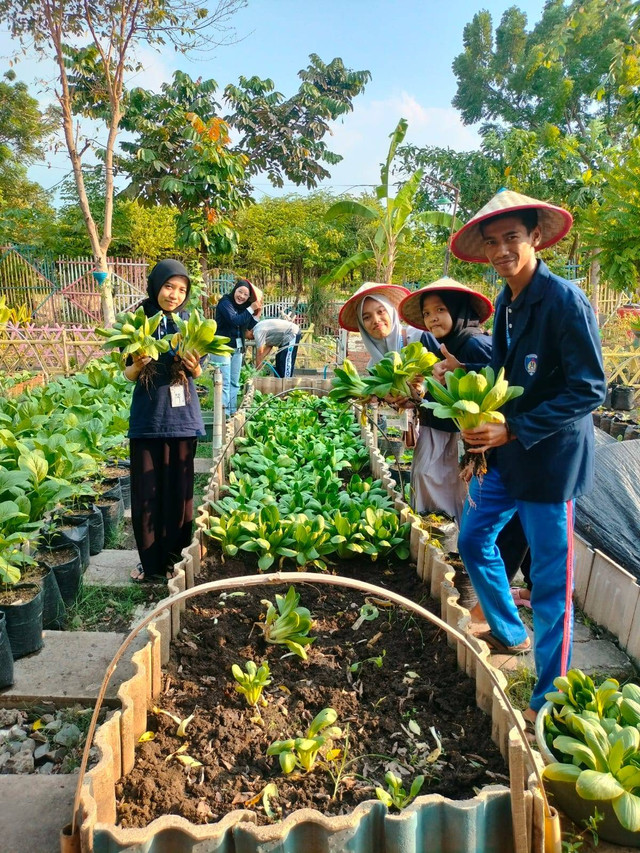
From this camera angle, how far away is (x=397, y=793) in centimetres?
151

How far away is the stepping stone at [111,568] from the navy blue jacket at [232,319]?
3.18 meters

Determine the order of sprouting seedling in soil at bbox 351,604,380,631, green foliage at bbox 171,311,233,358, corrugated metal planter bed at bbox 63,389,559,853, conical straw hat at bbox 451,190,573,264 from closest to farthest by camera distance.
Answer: corrugated metal planter bed at bbox 63,389,559,853, conical straw hat at bbox 451,190,573,264, sprouting seedling in soil at bbox 351,604,380,631, green foliage at bbox 171,311,233,358

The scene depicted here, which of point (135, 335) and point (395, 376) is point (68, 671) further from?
point (395, 376)

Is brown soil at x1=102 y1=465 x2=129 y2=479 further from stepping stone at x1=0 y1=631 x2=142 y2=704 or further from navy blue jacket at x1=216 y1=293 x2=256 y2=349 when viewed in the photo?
navy blue jacket at x1=216 y1=293 x2=256 y2=349

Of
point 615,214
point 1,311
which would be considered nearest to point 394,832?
point 1,311

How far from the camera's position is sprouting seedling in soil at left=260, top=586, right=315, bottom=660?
207cm

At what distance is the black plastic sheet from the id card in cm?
239

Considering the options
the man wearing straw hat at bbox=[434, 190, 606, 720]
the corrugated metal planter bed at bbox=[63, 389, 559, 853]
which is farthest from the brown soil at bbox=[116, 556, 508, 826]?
the man wearing straw hat at bbox=[434, 190, 606, 720]

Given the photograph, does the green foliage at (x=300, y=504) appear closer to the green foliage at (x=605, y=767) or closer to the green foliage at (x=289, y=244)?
the green foliage at (x=605, y=767)

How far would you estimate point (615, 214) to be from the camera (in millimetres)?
7168

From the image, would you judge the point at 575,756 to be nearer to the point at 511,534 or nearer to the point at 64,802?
the point at 511,534

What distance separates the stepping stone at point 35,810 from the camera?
1.86 metres

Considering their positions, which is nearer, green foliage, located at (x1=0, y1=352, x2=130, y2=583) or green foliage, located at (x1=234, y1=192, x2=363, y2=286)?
green foliage, located at (x1=0, y1=352, x2=130, y2=583)

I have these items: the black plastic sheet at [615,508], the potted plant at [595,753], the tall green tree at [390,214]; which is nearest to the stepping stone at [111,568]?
the potted plant at [595,753]
